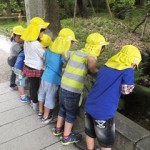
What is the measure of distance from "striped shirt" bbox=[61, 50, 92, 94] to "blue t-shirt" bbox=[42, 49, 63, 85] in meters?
0.33

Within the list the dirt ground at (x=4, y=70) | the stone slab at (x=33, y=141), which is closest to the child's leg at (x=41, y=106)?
the stone slab at (x=33, y=141)

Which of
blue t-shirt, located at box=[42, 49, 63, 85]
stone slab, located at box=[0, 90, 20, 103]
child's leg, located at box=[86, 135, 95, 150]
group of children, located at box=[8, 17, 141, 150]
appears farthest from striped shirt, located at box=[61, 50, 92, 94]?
stone slab, located at box=[0, 90, 20, 103]

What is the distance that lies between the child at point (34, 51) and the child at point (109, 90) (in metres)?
1.42

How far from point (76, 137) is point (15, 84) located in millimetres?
2463

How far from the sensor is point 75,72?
3.43 m

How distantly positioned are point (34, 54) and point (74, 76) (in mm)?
1047

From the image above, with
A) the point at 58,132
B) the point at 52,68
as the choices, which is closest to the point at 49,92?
the point at 52,68

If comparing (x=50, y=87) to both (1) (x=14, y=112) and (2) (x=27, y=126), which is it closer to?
(2) (x=27, y=126)

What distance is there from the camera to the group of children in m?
2.85

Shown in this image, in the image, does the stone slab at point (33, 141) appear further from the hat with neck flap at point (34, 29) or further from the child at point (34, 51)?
the hat with neck flap at point (34, 29)

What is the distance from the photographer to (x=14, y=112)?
465 centimetres

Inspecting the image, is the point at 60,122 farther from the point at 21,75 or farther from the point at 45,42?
the point at 21,75

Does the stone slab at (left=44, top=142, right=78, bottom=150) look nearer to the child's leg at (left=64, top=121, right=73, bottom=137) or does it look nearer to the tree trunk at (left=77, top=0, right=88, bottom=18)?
the child's leg at (left=64, top=121, right=73, bottom=137)

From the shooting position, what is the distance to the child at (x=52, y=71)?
370 cm
